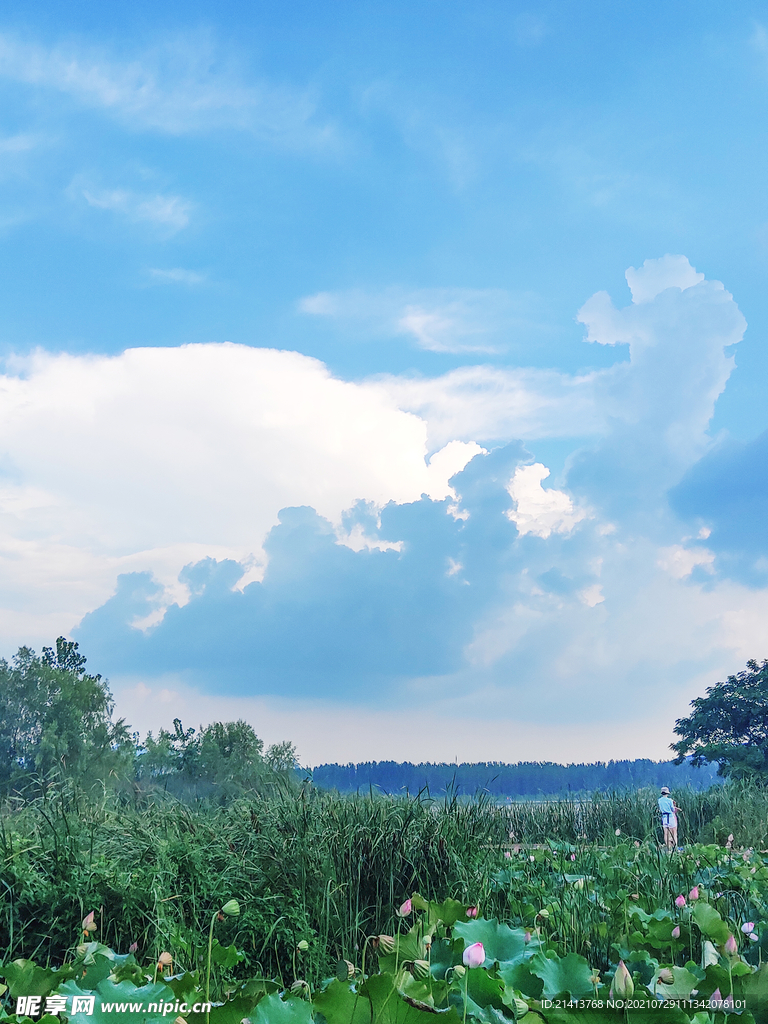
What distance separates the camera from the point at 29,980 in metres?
2.37

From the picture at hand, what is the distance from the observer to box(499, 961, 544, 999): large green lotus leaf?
226 centimetres

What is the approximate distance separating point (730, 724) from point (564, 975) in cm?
2673

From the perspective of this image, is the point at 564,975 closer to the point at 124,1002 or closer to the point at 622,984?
the point at 622,984

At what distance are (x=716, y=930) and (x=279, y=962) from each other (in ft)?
8.96

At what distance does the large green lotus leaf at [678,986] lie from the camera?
7.48 ft

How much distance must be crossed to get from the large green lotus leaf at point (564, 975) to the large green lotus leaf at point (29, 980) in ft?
4.81

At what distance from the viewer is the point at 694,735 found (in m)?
26.4

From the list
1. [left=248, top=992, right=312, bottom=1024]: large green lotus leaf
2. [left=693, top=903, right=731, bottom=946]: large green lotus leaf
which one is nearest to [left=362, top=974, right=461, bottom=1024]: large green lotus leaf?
[left=248, top=992, right=312, bottom=1024]: large green lotus leaf

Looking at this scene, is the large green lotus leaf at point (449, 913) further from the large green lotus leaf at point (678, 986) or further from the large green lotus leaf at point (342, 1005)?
the large green lotus leaf at point (342, 1005)

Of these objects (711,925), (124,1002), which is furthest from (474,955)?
(711,925)

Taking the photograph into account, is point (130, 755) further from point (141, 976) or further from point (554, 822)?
point (141, 976)

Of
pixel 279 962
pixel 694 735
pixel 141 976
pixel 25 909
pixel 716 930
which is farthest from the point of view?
pixel 694 735

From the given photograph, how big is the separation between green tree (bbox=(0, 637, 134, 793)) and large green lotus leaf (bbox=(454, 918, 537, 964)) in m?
24.6

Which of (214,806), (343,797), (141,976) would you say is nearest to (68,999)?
(141,976)
